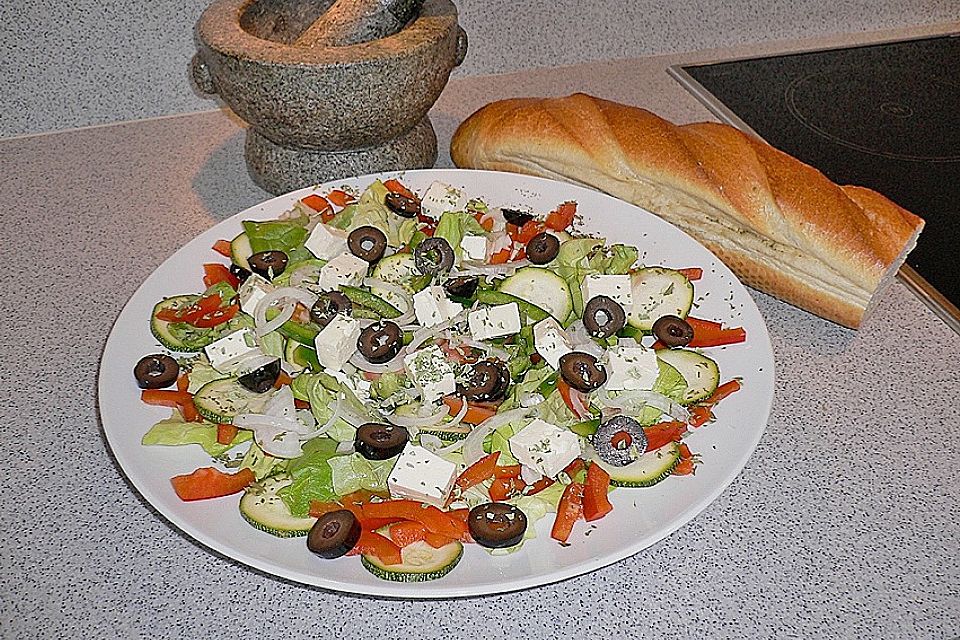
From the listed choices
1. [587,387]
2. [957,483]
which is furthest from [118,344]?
[957,483]

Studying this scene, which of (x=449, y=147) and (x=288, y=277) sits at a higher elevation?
(x=288, y=277)

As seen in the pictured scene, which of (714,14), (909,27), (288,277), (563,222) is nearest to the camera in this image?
(288,277)

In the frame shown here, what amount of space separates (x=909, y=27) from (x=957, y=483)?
1.52 metres

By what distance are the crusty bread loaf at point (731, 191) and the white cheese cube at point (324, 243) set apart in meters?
0.39

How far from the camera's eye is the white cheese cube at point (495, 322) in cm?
106

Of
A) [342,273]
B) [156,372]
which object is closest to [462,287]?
[342,273]

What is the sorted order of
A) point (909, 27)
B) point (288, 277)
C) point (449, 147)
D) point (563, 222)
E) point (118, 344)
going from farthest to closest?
point (909, 27) < point (449, 147) < point (563, 222) < point (288, 277) < point (118, 344)

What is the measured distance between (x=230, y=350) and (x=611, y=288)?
444 millimetres

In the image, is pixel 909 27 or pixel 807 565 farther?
pixel 909 27

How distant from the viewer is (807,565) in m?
0.97

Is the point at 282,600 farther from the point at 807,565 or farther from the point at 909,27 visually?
the point at 909,27

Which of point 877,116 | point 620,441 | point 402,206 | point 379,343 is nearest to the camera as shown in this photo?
point 620,441

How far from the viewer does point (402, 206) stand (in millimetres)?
1277

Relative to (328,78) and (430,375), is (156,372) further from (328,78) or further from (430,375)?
(328,78)
